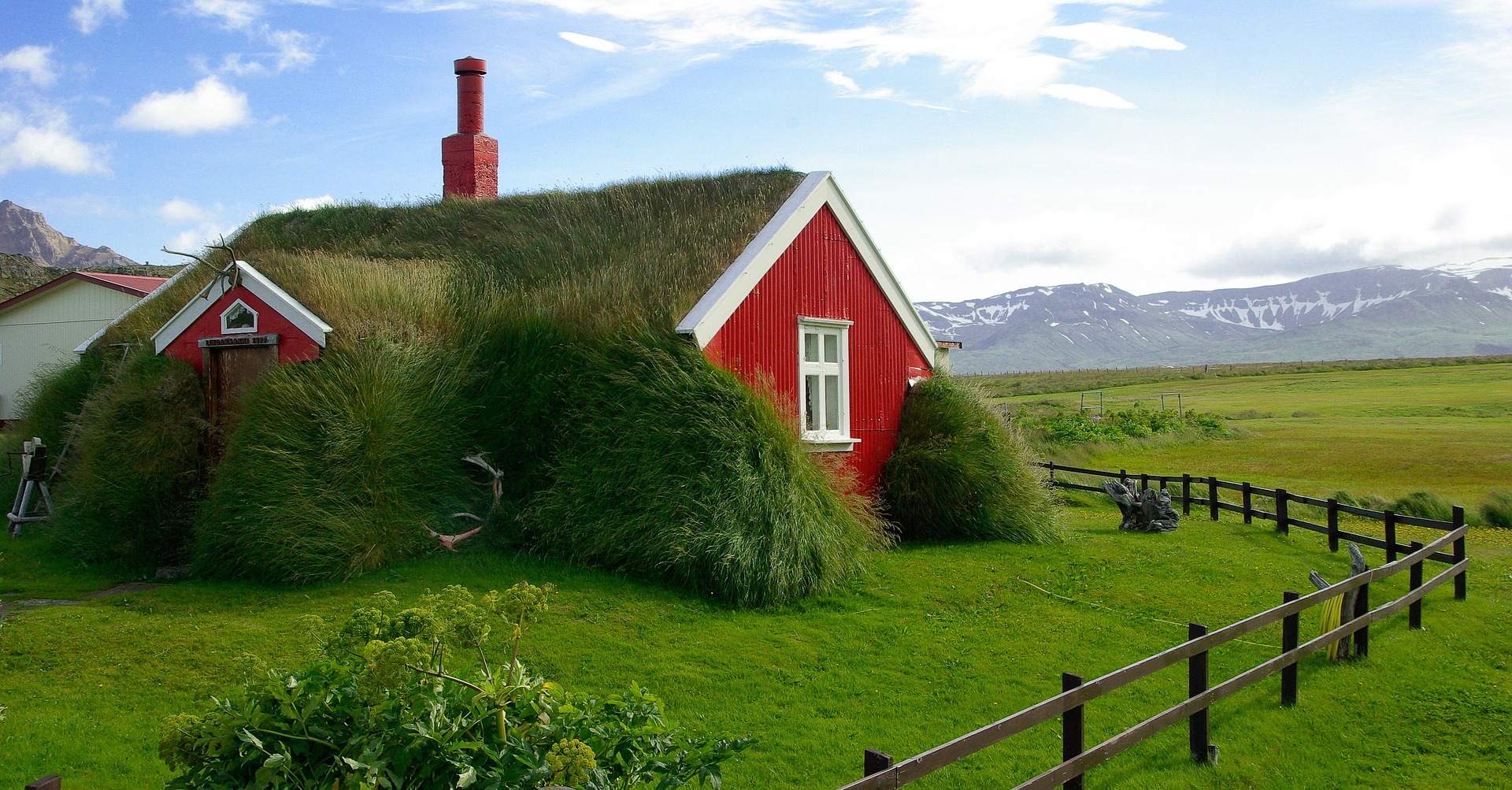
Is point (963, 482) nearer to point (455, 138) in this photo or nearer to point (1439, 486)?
point (455, 138)

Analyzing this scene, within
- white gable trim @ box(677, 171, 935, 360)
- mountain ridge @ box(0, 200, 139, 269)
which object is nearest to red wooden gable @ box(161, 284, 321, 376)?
white gable trim @ box(677, 171, 935, 360)

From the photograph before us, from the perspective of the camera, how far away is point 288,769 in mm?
3627

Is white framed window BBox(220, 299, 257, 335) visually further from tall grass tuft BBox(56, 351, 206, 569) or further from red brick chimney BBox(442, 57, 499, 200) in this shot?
red brick chimney BBox(442, 57, 499, 200)

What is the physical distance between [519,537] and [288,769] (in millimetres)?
8145

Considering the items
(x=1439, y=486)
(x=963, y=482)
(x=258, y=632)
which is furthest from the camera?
(x=1439, y=486)

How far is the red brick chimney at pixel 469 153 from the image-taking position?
67.3ft

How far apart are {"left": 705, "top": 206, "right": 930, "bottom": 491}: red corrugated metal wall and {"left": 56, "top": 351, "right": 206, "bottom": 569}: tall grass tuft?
6.67m

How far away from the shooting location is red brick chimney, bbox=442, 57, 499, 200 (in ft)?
67.3

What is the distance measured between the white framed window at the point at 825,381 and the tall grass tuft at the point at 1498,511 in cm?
1388

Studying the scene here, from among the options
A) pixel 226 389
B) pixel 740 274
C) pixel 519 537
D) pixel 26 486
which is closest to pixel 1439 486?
pixel 740 274

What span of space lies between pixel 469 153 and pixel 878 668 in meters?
16.5

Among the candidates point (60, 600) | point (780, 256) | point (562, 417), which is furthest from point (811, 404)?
point (60, 600)

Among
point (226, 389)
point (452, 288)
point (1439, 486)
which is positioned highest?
point (452, 288)

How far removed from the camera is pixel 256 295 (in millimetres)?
12023
